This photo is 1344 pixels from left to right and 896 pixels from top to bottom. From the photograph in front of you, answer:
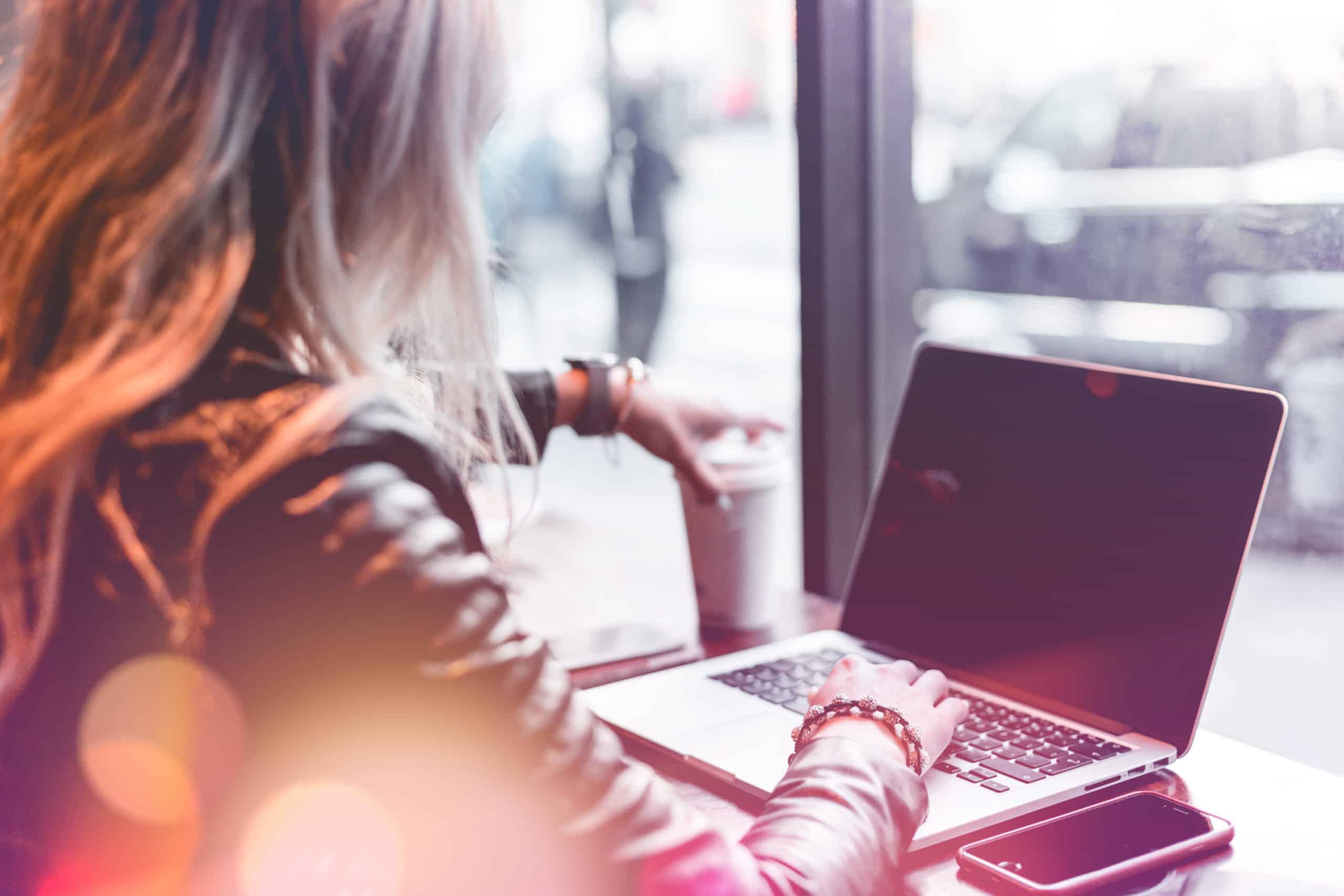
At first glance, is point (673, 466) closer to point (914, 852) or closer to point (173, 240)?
point (914, 852)

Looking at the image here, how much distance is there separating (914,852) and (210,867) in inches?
16.6

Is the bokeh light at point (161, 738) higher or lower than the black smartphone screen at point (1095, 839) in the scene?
higher

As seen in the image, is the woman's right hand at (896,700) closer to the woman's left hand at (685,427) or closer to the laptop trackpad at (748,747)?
the laptop trackpad at (748,747)

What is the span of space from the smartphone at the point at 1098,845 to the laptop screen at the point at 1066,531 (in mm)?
124

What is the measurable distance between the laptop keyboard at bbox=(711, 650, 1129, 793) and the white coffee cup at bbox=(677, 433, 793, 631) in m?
0.21

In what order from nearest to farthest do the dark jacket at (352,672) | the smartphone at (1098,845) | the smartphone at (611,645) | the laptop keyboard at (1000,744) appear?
the dark jacket at (352,672) → the smartphone at (1098,845) → the laptop keyboard at (1000,744) → the smartphone at (611,645)

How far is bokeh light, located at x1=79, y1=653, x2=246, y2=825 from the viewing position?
0.58 m

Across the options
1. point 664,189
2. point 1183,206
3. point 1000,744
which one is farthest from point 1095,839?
point 664,189

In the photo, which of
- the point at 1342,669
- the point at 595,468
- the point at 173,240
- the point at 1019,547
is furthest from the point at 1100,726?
the point at 595,468

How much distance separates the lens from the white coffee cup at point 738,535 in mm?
1247

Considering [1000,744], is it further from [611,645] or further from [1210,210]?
[1210,210]

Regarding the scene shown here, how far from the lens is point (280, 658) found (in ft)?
1.83

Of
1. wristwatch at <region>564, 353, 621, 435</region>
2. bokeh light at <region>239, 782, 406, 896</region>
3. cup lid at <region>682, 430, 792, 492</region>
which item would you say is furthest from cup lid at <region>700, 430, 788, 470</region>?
bokeh light at <region>239, 782, 406, 896</region>

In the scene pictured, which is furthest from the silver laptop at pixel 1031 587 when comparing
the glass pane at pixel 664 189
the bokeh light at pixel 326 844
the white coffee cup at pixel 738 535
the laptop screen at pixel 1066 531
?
the glass pane at pixel 664 189
